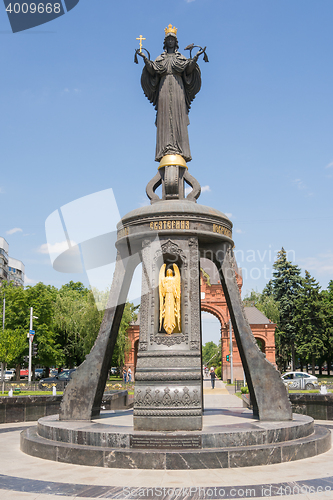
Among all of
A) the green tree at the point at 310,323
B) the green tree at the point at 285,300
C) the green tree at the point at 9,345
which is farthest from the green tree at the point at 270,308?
the green tree at the point at 9,345

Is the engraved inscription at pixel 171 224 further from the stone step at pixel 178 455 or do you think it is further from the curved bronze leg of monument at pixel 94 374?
the stone step at pixel 178 455

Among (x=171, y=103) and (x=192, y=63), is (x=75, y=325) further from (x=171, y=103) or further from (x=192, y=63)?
(x=192, y=63)

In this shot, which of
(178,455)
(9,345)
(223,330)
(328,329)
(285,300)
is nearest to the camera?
(178,455)

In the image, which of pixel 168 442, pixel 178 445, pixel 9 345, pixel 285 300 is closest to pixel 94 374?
pixel 168 442

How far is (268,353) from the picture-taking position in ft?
147

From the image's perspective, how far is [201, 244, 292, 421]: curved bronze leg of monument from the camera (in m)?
9.22

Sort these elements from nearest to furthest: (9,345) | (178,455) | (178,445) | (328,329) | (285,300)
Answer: (178,455) < (178,445) < (9,345) < (328,329) < (285,300)

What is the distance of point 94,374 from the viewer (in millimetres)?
9680

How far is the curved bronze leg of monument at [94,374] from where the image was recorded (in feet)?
Answer: 31.4

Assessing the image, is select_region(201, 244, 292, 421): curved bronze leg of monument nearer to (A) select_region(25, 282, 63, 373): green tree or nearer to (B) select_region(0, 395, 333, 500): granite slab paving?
(B) select_region(0, 395, 333, 500): granite slab paving

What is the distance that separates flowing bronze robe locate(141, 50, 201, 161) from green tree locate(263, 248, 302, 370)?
42881 millimetres

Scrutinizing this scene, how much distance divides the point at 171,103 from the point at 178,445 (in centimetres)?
Result: 772

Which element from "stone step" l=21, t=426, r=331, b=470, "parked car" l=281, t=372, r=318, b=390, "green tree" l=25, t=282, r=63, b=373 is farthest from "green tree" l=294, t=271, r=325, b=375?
"stone step" l=21, t=426, r=331, b=470

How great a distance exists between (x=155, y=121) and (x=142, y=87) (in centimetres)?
94
